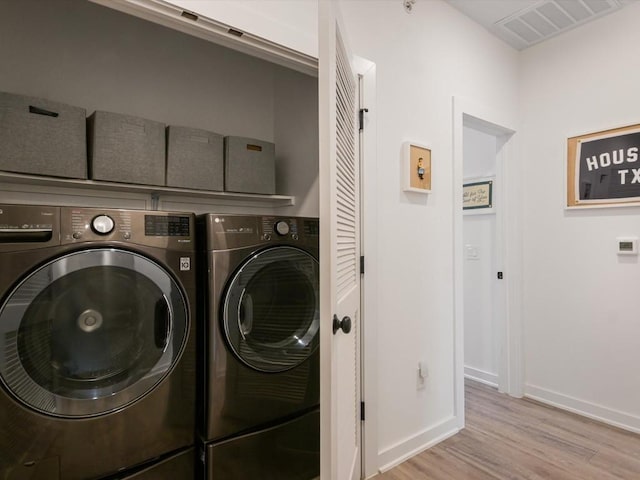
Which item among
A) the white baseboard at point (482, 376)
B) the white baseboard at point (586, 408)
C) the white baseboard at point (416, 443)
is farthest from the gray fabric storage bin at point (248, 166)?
the white baseboard at point (586, 408)

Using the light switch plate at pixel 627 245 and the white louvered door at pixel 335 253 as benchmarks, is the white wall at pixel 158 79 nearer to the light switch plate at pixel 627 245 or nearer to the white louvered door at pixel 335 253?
the white louvered door at pixel 335 253

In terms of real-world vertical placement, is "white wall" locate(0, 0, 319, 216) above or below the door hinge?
above

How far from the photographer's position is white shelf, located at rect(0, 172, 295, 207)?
1.65 m

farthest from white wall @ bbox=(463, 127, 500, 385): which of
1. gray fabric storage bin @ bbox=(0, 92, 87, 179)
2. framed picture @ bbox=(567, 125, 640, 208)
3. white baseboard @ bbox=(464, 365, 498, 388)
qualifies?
gray fabric storage bin @ bbox=(0, 92, 87, 179)

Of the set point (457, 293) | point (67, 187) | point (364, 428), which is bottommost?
point (364, 428)

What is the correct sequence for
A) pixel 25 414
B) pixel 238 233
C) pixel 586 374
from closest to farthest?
pixel 25 414
pixel 238 233
pixel 586 374

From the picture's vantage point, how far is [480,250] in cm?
315

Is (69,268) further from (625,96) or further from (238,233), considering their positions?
(625,96)

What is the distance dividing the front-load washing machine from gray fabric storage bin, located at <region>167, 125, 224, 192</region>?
1.45 feet

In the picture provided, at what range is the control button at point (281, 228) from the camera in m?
1.75

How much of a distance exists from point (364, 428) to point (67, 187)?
2009 mm

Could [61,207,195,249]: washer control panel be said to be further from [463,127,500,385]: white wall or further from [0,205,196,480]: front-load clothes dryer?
[463,127,500,385]: white wall

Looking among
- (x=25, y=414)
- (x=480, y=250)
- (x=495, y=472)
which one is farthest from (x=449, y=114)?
(x=25, y=414)

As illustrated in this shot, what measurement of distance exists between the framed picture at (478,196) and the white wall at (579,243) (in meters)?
0.28
